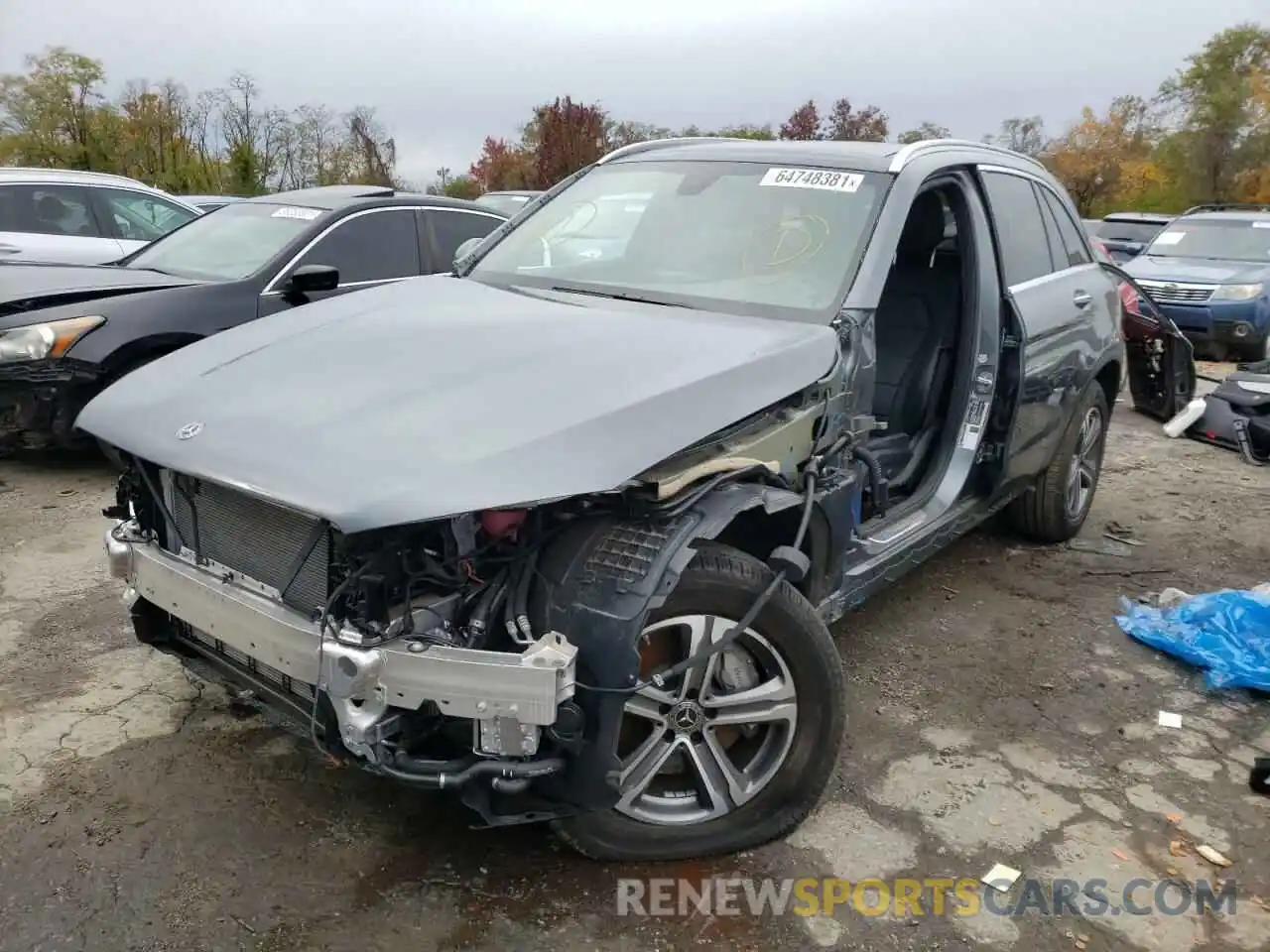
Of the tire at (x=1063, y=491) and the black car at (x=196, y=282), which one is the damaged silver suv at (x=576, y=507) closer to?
the tire at (x=1063, y=491)

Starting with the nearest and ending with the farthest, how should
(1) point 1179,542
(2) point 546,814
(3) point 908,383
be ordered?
(2) point 546,814, (3) point 908,383, (1) point 1179,542

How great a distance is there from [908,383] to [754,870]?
2476 millimetres

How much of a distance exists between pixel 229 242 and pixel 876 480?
15.9 ft

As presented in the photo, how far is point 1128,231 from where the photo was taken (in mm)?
17672

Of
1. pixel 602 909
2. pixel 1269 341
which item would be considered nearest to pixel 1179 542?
pixel 602 909

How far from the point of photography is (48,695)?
3.44 meters

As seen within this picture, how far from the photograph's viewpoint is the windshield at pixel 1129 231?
17.4 metres

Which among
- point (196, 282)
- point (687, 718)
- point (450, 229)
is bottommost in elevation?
point (687, 718)

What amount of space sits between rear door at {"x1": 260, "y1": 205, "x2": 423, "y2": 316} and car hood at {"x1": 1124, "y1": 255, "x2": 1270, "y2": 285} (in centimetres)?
949

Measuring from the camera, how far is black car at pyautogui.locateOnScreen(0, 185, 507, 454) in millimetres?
5398

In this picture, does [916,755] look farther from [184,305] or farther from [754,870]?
Result: [184,305]

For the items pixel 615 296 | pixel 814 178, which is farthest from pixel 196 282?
pixel 814 178

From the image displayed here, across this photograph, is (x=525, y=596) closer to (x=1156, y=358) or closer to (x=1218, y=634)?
(x=1218, y=634)

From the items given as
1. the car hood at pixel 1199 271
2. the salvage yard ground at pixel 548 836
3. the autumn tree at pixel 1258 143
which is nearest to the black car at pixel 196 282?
the salvage yard ground at pixel 548 836
